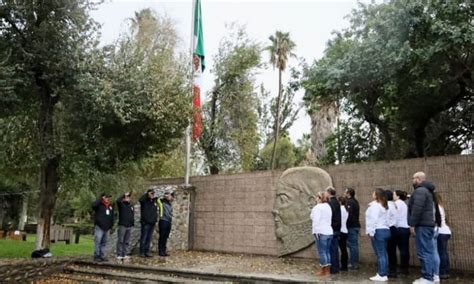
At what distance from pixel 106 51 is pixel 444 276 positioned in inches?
391

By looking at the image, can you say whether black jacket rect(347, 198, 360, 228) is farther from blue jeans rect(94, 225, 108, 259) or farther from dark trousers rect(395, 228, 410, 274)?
blue jeans rect(94, 225, 108, 259)

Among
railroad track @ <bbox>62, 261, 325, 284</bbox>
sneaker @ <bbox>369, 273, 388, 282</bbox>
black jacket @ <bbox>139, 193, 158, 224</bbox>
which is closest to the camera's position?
sneaker @ <bbox>369, 273, 388, 282</bbox>

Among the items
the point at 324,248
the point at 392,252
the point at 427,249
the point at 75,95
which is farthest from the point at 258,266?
the point at 75,95

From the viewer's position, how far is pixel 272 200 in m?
12.8

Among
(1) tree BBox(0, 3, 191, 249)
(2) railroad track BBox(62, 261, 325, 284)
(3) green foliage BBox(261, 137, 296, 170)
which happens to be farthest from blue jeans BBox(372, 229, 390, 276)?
(3) green foliage BBox(261, 137, 296, 170)

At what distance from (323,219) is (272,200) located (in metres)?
3.79

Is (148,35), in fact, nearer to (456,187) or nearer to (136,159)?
(136,159)

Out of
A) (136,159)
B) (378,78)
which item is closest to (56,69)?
(136,159)

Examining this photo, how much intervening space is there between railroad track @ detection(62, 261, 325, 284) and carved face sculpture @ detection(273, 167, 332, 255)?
3.31 metres

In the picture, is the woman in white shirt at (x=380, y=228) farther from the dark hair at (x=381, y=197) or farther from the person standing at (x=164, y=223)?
the person standing at (x=164, y=223)

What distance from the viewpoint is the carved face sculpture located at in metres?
11.7

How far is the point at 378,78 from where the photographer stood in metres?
10.8

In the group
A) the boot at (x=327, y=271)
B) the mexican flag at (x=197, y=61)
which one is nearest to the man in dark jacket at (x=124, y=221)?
the mexican flag at (x=197, y=61)

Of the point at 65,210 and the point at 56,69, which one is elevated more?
the point at 56,69
